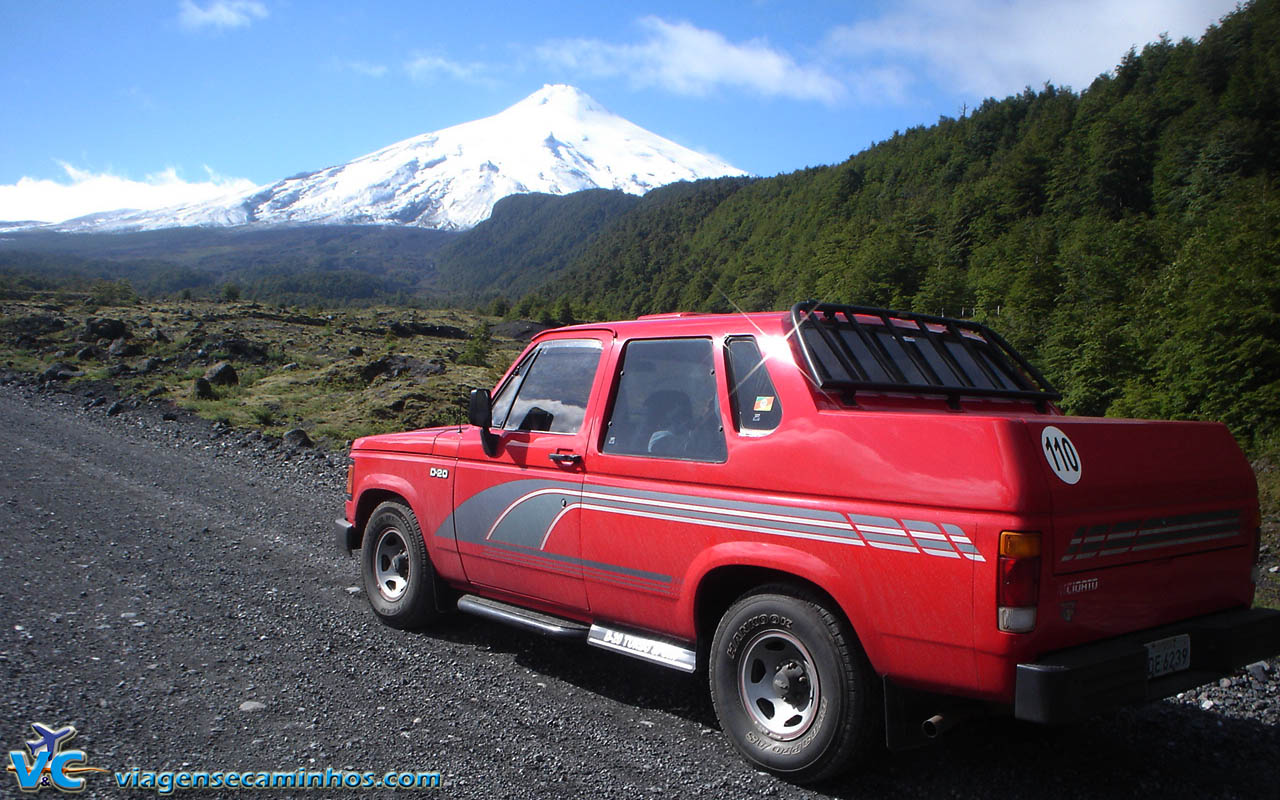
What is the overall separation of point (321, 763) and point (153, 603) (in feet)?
9.05

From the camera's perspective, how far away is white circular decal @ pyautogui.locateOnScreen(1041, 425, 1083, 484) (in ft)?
9.68

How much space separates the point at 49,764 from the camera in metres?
3.39

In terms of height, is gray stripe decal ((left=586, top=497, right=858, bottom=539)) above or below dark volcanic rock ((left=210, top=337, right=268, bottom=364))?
above

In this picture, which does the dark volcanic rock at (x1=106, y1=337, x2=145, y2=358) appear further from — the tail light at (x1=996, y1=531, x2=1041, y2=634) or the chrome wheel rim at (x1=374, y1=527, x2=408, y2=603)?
the tail light at (x1=996, y1=531, x2=1041, y2=634)

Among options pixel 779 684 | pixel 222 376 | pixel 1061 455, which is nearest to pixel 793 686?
pixel 779 684

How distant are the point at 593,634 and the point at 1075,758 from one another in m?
2.26

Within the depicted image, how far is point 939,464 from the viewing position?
9.92ft

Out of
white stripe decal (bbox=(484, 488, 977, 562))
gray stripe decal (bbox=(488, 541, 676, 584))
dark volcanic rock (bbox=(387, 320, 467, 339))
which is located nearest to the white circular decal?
white stripe decal (bbox=(484, 488, 977, 562))

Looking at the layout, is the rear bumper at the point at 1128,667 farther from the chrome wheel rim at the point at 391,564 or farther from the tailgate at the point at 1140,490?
the chrome wheel rim at the point at 391,564

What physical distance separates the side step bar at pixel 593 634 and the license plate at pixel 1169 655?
1.82m

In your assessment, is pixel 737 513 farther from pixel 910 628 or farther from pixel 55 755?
pixel 55 755

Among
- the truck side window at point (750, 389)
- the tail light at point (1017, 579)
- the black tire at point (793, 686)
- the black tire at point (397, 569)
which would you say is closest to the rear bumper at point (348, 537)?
the black tire at point (397, 569)

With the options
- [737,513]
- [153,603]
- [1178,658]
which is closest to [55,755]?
[153,603]

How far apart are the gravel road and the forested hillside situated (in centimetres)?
221
